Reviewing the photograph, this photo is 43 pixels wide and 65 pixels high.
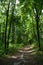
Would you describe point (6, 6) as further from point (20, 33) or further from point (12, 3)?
point (20, 33)

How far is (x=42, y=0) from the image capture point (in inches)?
582

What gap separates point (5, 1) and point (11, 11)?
3377mm

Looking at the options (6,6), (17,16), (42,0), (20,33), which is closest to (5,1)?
(6,6)

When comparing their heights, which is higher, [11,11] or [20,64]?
[11,11]

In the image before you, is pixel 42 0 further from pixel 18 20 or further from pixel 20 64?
pixel 18 20

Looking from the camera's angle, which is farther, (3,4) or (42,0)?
(3,4)

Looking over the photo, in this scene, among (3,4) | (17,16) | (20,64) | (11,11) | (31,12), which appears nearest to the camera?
(20,64)

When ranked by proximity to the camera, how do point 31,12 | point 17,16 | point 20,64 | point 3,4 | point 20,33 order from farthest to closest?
1. point 20,33
2. point 17,16
3. point 31,12
4. point 3,4
5. point 20,64

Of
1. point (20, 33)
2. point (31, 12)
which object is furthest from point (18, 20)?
point (20, 33)

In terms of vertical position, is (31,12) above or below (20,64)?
above

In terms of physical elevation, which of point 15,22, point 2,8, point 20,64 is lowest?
point 20,64

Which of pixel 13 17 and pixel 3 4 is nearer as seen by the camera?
pixel 3 4

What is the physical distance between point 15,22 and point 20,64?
18.9 m

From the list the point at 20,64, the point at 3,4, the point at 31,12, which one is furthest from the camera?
the point at 31,12
